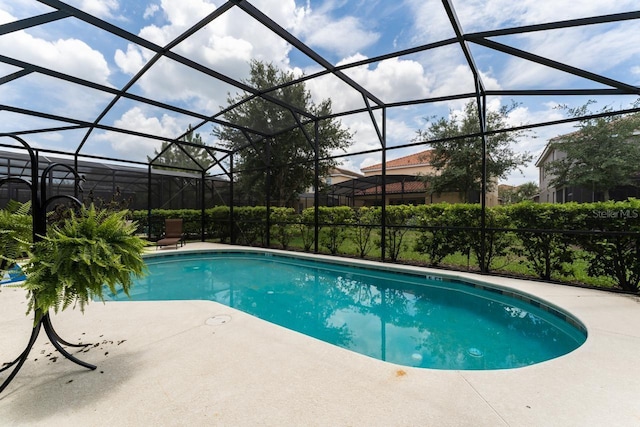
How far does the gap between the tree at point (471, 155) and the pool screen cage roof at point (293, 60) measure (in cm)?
857

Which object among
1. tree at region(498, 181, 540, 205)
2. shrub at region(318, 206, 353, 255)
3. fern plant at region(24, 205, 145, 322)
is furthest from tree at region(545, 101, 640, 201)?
tree at region(498, 181, 540, 205)

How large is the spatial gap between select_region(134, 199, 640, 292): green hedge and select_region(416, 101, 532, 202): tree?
28.3ft

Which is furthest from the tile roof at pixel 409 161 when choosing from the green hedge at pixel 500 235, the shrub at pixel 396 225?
the shrub at pixel 396 225

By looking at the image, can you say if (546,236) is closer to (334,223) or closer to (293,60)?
(334,223)

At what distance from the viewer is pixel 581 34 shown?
3.76m

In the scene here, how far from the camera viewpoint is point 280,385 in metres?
1.96

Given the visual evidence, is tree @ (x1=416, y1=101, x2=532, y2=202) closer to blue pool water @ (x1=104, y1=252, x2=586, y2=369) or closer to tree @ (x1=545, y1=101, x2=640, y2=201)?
tree @ (x1=545, y1=101, x2=640, y2=201)

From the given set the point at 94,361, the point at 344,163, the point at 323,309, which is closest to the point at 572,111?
the point at 344,163

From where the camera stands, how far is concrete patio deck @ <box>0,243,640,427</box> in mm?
1650

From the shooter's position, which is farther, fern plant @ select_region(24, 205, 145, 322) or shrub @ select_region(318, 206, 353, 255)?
shrub @ select_region(318, 206, 353, 255)

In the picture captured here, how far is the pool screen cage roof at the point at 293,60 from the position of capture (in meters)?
3.63

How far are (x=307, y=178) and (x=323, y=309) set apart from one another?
10.5 m

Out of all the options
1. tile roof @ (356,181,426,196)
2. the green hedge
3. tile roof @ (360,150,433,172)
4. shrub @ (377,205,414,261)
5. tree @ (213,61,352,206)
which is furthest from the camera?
tile roof @ (360,150,433,172)

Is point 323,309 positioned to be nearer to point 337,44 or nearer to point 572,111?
point 337,44
